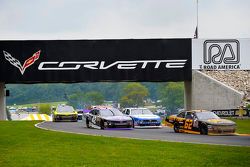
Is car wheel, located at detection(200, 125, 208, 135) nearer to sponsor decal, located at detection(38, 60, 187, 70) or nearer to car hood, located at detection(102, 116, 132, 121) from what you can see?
car hood, located at detection(102, 116, 132, 121)

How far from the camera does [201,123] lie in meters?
26.6

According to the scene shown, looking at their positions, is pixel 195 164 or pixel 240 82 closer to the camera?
pixel 195 164

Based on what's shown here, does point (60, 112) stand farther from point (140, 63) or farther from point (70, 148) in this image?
point (70, 148)

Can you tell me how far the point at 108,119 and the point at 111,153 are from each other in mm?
13243

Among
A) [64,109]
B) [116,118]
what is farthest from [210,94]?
[116,118]

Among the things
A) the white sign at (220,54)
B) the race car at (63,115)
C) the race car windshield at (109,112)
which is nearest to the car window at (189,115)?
the race car windshield at (109,112)

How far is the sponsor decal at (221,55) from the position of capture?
46.8 m

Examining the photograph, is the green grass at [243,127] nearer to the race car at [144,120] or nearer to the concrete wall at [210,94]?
the race car at [144,120]

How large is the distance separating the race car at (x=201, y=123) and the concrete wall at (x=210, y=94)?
57.6ft

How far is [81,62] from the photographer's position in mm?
46750

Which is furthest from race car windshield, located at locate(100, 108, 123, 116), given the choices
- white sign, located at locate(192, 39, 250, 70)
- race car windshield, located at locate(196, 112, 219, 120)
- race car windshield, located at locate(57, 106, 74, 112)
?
white sign, located at locate(192, 39, 250, 70)

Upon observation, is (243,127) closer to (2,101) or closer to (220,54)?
(220,54)

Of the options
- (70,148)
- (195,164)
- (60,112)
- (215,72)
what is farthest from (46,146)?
(215,72)

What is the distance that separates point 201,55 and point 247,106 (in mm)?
5395
